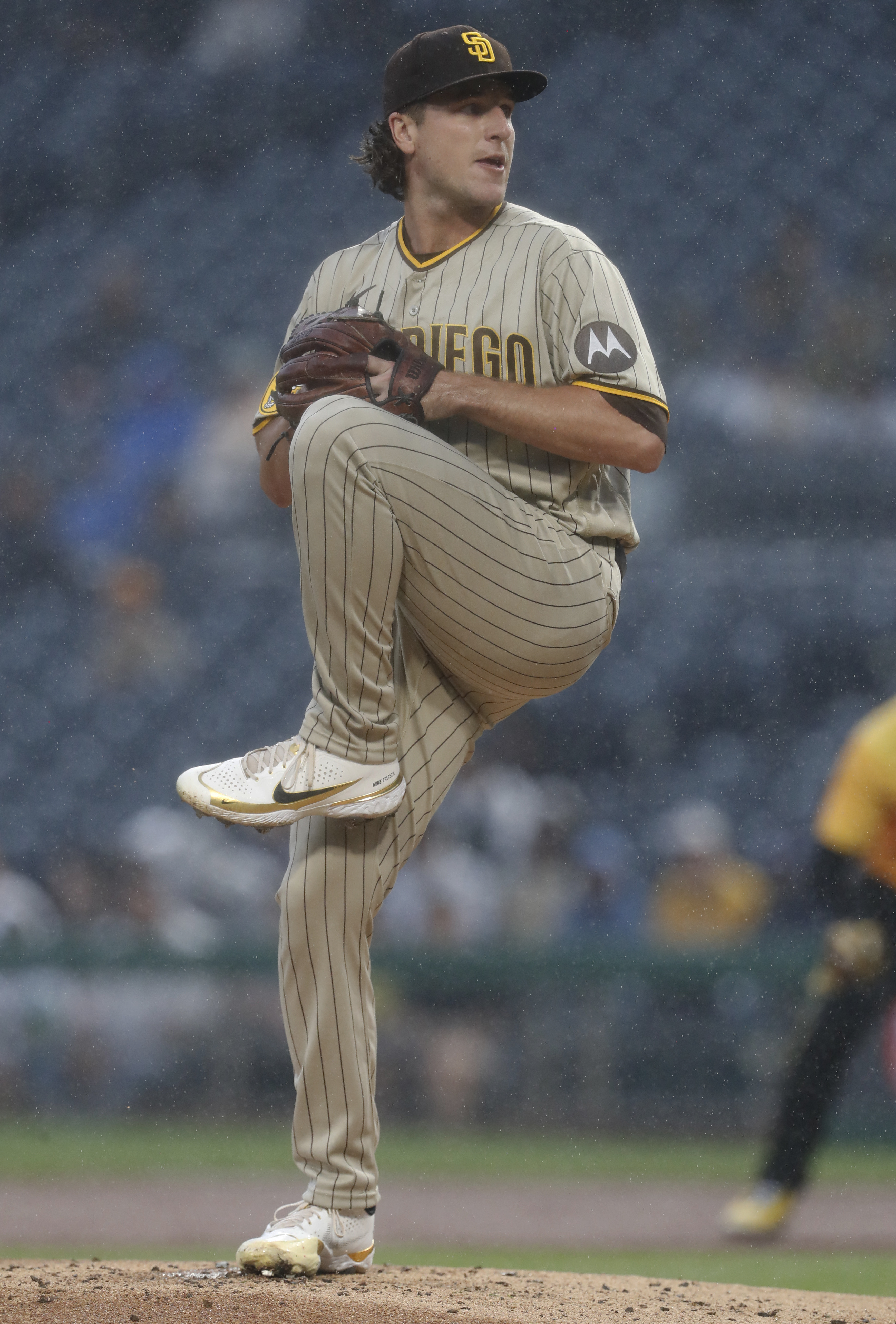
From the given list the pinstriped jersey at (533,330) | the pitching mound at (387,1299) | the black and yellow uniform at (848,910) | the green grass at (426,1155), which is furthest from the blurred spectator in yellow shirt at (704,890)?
the pinstriped jersey at (533,330)

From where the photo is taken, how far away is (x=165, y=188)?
3.99 metres

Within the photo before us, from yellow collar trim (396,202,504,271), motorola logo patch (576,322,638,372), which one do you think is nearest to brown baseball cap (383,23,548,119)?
yellow collar trim (396,202,504,271)

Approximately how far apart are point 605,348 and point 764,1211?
1.77m

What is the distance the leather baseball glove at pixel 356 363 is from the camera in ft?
4.42

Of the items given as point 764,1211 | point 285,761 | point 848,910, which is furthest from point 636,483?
point 285,761

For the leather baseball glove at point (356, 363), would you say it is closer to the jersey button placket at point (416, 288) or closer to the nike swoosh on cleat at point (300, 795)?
the jersey button placket at point (416, 288)

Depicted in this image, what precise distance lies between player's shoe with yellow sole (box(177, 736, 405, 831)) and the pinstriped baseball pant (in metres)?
0.02

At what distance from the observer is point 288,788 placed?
1.31m

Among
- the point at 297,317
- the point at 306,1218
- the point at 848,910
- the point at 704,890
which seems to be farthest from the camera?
the point at 704,890

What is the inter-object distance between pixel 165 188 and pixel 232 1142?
8.14ft

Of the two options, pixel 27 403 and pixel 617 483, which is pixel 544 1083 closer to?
pixel 617 483

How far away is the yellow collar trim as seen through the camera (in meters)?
1.49

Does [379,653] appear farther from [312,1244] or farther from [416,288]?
[312,1244]

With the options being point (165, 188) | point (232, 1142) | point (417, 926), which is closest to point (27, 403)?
point (165, 188)
